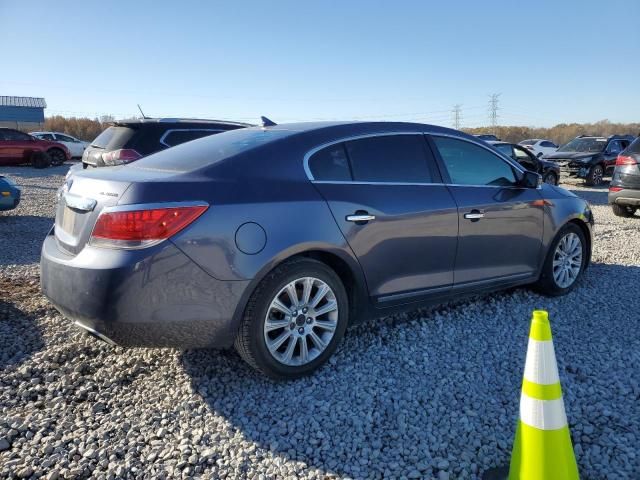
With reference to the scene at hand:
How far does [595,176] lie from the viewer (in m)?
17.6

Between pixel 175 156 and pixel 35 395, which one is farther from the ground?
pixel 175 156

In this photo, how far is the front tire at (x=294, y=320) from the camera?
315 centimetres

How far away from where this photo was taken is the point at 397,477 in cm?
247

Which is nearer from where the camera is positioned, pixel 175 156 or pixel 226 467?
pixel 226 467

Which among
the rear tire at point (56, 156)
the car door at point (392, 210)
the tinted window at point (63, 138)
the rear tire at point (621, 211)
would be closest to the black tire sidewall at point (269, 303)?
the car door at point (392, 210)

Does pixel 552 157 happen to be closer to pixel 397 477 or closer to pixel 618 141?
pixel 618 141

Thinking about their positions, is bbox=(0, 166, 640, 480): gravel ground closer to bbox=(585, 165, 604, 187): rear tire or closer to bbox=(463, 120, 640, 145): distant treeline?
bbox=(585, 165, 604, 187): rear tire

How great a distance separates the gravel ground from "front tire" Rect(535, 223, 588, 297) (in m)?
0.39

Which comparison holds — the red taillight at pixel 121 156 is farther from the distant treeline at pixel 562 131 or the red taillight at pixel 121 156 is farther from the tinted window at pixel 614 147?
the distant treeline at pixel 562 131

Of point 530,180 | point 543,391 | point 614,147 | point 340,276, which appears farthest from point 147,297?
point 614,147

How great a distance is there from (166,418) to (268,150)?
1.66m

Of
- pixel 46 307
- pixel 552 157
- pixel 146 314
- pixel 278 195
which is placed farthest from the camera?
pixel 552 157

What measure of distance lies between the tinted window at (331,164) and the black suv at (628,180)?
7.89m

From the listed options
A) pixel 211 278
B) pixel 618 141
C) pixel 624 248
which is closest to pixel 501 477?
pixel 211 278
